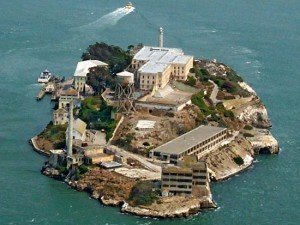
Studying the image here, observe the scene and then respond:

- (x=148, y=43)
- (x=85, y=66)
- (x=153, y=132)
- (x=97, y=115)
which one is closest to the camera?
(x=153, y=132)

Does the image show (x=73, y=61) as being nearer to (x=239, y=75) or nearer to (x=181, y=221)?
(x=239, y=75)

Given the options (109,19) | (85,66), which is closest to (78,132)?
(85,66)

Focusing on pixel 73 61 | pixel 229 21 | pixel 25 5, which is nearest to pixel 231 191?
pixel 73 61

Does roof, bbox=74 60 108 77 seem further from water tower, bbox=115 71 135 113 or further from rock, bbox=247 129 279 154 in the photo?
rock, bbox=247 129 279 154

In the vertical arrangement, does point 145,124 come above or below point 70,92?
above

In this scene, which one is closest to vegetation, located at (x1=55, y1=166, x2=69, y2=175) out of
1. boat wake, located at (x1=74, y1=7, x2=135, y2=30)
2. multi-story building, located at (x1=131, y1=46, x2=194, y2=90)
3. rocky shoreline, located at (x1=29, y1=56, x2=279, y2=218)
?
rocky shoreline, located at (x1=29, y1=56, x2=279, y2=218)

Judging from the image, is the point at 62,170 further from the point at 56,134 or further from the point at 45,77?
the point at 45,77
